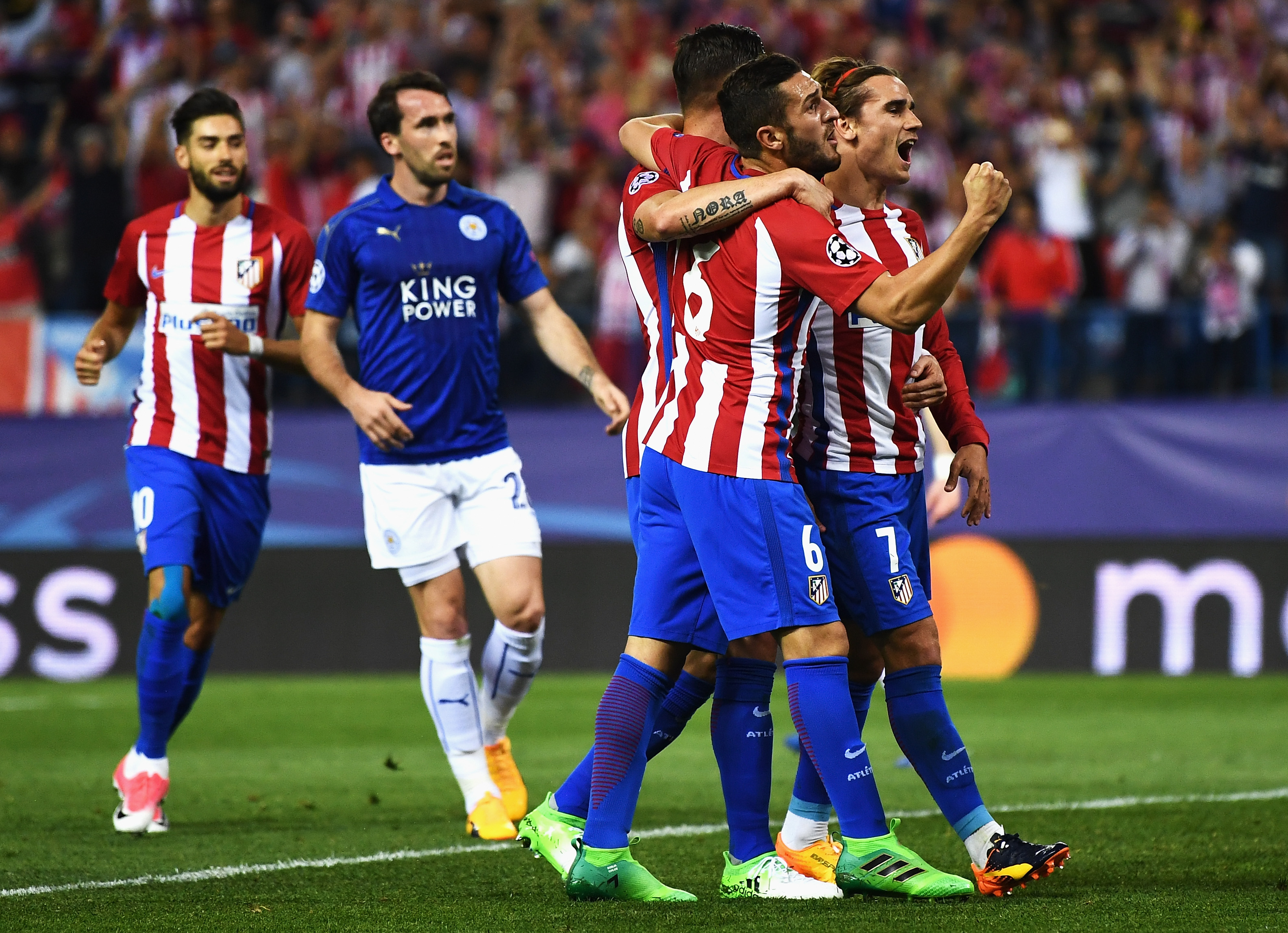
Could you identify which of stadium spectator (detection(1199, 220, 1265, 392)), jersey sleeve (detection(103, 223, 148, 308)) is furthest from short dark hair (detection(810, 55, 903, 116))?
stadium spectator (detection(1199, 220, 1265, 392))

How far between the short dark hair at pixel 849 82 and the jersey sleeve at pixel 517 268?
1.72 meters

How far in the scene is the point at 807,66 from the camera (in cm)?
1670

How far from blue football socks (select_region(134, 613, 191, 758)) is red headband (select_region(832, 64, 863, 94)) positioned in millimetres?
3015

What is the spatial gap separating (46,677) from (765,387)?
8760 mm

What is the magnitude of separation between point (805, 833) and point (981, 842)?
51 cm

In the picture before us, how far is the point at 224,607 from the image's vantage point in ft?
22.7

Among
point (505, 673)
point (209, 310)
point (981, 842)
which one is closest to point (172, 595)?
point (209, 310)

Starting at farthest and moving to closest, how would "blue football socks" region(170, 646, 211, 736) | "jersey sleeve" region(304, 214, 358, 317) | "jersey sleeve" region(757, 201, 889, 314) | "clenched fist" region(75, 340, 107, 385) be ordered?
"clenched fist" region(75, 340, 107, 385)
"blue football socks" region(170, 646, 211, 736)
"jersey sleeve" region(304, 214, 358, 317)
"jersey sleeve" region(757, 201, 889, 314)

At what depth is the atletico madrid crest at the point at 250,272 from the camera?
6.90 meters

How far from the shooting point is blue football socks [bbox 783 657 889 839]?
182 inches

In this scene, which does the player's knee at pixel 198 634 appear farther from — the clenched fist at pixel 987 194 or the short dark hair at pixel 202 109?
the clenched fist at pixel 987 194

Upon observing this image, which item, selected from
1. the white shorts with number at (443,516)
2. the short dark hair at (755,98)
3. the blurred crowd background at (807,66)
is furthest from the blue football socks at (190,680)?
the blurred crowd background at (807,66)

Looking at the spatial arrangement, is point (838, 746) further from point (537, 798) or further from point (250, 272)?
point (250, 272)

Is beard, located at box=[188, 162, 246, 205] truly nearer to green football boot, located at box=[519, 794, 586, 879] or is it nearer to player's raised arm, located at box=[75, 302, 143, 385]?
player's raised arm, located at box=[75, 302, 143, 385]
